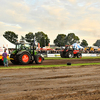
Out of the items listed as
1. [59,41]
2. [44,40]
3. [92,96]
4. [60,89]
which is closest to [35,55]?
[60,89]

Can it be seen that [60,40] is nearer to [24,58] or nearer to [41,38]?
[41,38]

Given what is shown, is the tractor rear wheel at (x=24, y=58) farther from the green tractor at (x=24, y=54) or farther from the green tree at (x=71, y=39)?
the green tree at (x=71, y=39)

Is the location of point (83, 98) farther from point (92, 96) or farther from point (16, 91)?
point (16, 91)

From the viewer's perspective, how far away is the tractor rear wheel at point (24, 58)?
41.5 ft

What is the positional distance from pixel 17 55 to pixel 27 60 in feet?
3.29

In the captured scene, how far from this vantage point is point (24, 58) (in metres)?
12.8

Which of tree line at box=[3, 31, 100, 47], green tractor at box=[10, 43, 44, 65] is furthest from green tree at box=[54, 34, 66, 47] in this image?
green tractor at box=[10, 43, 44, 65]

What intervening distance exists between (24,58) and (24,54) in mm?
373

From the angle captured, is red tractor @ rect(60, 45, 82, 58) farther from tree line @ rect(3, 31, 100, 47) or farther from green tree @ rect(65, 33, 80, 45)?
green tree @ rect(65, 33, 80, 45)

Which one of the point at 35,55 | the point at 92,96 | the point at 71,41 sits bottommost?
the point at 92,96

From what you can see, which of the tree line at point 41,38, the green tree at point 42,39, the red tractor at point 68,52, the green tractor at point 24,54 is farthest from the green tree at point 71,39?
the green tractor at point 24,54

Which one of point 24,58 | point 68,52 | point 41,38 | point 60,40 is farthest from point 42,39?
point 24,58

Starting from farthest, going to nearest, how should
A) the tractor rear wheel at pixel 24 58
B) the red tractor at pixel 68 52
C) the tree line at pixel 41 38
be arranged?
the tree line at pixel 41 38, the red tractor at pixel 68 52, the tractor rear wheel at pixel 24 58

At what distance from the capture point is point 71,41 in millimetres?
76375
